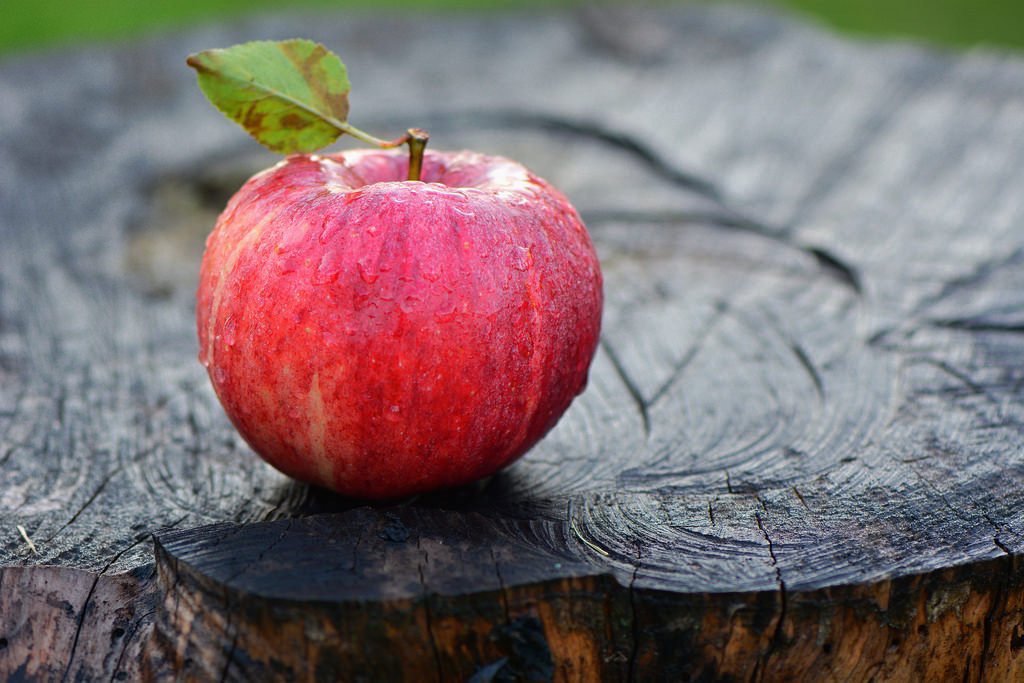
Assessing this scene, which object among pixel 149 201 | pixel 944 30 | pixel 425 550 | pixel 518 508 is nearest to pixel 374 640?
pixel 425 550

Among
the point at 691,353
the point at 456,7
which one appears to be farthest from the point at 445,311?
the point at 456,7

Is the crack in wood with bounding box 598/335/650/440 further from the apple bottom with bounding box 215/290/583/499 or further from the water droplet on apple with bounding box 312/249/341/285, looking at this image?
the water droplet on apple with bounding box 312/249/341/285

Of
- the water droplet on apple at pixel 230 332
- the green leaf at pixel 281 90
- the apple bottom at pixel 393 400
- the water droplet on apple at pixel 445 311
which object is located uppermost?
the green leaf at pixel 281 90

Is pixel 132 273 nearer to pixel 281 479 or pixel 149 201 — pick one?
pixel 149 201

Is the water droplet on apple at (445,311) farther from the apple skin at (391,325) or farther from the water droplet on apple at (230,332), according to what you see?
the water droplet on apple at (230,332)

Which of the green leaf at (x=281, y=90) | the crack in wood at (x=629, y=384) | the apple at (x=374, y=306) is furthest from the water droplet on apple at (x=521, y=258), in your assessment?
the crack in wood at (x=629, y=384)

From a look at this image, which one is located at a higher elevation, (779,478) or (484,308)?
(484,308)
